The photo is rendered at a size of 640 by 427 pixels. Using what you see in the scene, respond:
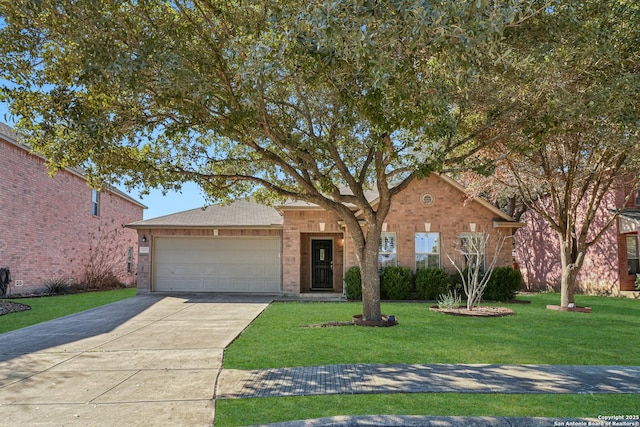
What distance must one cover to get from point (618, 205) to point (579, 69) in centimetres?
1469

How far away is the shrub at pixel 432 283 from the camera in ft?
54.8

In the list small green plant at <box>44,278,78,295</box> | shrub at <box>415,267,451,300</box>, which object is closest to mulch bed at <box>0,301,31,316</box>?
small green plant at <box>44,278,78,295</box>

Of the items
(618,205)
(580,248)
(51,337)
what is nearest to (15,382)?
(51,337)

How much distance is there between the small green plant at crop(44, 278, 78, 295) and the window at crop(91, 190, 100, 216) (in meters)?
4.27

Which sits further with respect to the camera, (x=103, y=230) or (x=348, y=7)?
(x=103, y=230)

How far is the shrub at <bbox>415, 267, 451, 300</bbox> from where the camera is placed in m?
16.7

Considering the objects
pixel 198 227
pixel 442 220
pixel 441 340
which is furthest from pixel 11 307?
pixel 442 220

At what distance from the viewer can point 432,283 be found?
1673 centimetres

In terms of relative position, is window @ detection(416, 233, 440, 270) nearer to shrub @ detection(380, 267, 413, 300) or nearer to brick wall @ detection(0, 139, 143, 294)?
shrub @ detection(380, 267, 413, 300)

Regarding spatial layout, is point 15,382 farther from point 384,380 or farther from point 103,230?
point 103,230

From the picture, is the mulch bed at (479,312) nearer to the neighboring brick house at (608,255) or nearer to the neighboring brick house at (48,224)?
the neighboring brick house at (608,255)

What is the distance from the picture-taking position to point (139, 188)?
12.2 m

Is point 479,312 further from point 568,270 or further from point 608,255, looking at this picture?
point 608,255

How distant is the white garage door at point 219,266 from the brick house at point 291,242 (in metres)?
0.04
